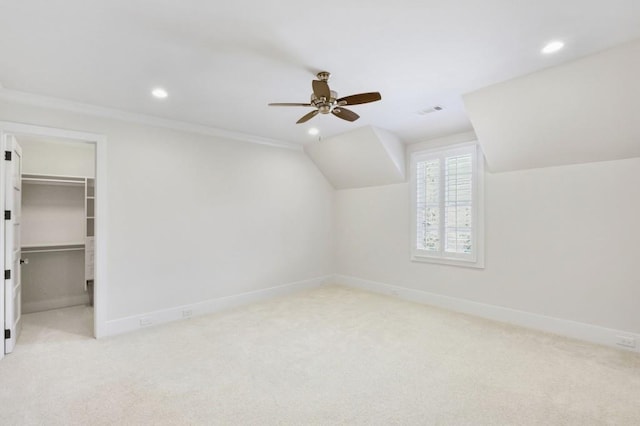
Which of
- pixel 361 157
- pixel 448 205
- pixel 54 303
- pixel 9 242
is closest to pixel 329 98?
pixel 361 157

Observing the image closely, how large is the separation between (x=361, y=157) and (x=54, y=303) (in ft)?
17.1

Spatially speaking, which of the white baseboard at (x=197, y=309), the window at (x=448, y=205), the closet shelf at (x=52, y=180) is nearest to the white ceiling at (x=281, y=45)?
the window at (x=448, y=205)

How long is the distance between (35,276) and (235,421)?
14.5ft

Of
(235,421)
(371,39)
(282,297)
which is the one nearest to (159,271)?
(282,297)

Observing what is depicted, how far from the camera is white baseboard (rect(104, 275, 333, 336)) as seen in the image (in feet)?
12.4

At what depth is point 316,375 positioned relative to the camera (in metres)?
2.74

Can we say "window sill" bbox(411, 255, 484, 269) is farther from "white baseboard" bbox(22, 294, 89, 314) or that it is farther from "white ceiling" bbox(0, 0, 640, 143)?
"white baseboard" bbox(22, 294, 89, 314)

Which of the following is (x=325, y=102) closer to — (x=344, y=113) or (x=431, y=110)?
(x=344, y=113)

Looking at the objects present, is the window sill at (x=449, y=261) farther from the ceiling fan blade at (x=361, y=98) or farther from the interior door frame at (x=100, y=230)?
the interior door frame at (x=100, y=230)

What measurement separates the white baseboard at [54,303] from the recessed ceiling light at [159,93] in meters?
3.62

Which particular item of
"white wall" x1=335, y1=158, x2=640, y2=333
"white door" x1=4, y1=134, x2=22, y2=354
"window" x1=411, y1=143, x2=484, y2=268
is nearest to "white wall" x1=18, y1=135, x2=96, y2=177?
"white door" x1=4, y1=134, x2=22, y2=354

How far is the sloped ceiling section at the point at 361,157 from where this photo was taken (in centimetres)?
485

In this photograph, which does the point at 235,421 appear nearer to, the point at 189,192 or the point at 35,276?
the point at 189,192

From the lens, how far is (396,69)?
9.28ft
